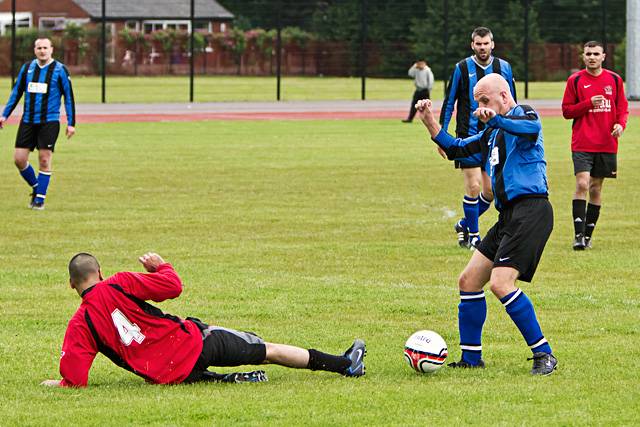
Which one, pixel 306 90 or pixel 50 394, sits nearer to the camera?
pixel 50 394

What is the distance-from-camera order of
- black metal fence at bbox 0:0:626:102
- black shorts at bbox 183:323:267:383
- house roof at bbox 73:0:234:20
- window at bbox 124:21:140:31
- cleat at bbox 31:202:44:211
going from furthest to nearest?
house roof at bbox 73:0:234:20 < window at bbox 124:21:140:31 < black metal fence at bbox 0:0:626:102 < cleat at bbox 31:202:44:211 < black shorts at bbox 183:323:267:383

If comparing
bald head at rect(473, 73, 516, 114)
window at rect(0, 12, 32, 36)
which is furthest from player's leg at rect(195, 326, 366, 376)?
window at rect(0, 12, 32, 36)

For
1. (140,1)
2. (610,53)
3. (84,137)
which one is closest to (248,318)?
→ (84,137)

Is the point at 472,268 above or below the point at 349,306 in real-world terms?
above

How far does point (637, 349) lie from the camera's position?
8820 millimetres

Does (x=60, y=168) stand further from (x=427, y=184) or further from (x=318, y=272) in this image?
(x=318, y=272)

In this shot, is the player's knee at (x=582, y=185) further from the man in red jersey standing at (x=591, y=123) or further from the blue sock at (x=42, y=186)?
the blue sock at (x=42, y=186)

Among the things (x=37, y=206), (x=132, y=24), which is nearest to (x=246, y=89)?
(x=132, y=24)

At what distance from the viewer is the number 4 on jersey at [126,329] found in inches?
293

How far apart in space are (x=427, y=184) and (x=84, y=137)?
40.3ft

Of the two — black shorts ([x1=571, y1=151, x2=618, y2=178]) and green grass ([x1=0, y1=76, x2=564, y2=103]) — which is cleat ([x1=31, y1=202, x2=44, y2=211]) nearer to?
black shorts ([x1=571, y1=151, x2=618, y2=178])

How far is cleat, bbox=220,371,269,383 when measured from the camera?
788cm

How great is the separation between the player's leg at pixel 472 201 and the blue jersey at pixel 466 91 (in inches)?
17.2

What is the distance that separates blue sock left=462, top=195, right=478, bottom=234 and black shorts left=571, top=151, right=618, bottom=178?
3.84 ft
